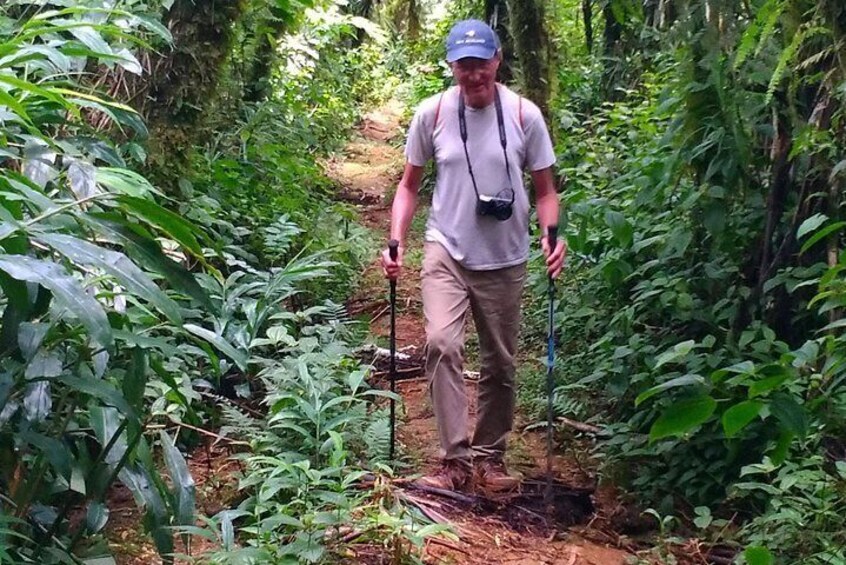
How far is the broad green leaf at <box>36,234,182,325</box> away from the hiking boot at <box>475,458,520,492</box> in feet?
8.83

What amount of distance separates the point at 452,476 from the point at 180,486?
5.66ft

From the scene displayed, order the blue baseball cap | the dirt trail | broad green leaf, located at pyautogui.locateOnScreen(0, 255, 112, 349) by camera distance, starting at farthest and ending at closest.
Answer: the blue baseball cap < the dirt trail < broad green leaf, located at pyautogui.locateOnScreen(0, 255, 112, 349)

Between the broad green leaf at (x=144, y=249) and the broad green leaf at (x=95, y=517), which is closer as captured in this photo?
the broad green leaf at (x=144, y=249)

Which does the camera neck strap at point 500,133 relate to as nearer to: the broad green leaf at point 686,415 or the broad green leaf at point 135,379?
the broad green leaf at point 135,379

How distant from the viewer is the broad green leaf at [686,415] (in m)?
1.95

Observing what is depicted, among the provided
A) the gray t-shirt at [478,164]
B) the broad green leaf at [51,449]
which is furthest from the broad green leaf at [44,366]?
the gray t-shirt at [478,164]

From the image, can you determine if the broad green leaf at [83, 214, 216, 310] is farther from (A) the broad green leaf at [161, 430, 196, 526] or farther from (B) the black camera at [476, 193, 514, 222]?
(B) the black camera at [476, 193, 514, 222]

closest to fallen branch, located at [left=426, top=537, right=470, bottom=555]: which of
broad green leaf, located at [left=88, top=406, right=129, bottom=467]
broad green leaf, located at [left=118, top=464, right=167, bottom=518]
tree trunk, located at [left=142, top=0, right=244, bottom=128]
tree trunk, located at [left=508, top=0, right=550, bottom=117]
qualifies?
broad green leaf, located at [left=118, top=464, right=167, bottom=518]

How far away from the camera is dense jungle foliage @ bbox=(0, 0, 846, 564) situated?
277cm

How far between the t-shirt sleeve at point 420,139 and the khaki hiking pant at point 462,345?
470 millimetres

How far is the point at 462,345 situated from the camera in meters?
4.66

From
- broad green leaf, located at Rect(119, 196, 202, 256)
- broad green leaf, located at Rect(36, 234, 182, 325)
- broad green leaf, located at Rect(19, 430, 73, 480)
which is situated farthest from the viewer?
broad green leaf, located at Rect(19, 430, 73, 480)

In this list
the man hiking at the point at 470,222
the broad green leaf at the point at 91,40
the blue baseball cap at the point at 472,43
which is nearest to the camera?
the broad green leaf at the point at 91,40

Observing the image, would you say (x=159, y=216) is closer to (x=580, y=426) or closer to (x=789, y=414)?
(x=789, y=414)
